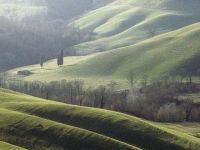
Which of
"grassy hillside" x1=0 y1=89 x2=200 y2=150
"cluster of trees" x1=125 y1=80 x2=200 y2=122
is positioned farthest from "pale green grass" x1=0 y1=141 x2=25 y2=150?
"cluster of trees" x1=125 y1=80 x2=200 y2=122

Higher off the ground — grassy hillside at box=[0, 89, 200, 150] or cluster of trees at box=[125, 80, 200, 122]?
grassy hillside at box=[0, 89, 200, 150]

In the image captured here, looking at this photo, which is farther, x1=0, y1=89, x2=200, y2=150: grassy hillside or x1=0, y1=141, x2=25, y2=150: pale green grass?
x1=0, y1=89, x2=200, y2=150: grassy hillside

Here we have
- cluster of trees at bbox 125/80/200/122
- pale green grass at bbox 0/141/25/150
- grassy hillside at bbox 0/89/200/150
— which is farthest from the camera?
cluster of trees at bbox 125/80/200/122

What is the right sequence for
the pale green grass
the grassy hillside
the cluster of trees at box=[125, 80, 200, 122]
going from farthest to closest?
the cluster of trees at box=[125, 80, 200, 122], the grassy hillside, the pale green grass

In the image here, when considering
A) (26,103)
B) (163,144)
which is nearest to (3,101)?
(26,103)

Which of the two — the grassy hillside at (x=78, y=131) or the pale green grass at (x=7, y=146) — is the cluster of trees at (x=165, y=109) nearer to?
the grassy hillside at (x=78, y=131)

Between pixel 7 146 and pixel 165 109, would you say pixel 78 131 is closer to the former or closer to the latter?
pixel 7 146

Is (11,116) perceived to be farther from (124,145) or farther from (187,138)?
(187,138)

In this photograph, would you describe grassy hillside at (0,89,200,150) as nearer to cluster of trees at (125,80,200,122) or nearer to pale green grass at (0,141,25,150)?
pale green grass at (0,141,25,150)

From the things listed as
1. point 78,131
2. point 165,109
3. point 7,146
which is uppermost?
point 78,131

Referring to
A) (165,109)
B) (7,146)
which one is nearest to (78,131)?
(7,146)
